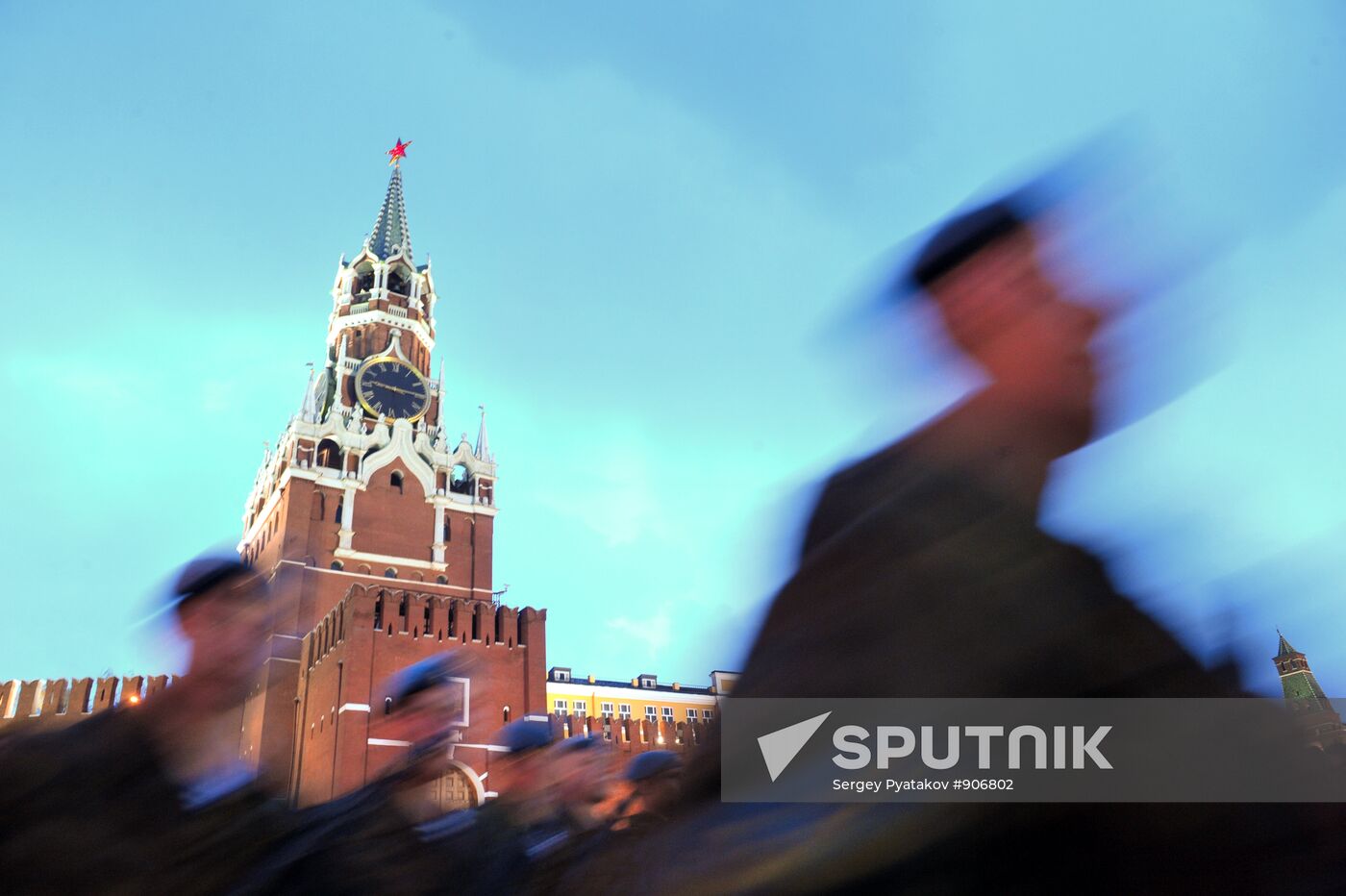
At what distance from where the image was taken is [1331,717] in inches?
73.6

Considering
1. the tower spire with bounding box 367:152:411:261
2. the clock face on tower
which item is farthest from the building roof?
the clock face on tower

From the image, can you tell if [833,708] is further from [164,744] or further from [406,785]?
[164,744]

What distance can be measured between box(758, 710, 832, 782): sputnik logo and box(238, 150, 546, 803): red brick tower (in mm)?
19368

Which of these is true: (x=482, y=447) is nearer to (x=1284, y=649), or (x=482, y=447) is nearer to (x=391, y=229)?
(x=391, y=229)

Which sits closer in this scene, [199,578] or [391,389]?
[199,578]

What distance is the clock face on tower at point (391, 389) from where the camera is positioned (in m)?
36.0

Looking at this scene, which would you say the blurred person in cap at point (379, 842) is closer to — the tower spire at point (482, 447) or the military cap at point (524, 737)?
the military cap at point (524, 737)

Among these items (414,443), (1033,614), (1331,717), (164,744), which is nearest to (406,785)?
(164,744)

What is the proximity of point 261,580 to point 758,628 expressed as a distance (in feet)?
6.63

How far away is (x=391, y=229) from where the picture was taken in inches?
1687

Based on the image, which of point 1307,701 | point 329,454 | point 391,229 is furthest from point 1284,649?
point 391,229

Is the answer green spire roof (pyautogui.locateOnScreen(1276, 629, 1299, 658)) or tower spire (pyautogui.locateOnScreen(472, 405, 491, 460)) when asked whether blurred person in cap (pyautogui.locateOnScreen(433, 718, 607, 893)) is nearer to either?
green spire roof (pyautogui.locateOnScreen(1276, 629, 1299, 658))

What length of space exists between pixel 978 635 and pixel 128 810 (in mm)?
1645

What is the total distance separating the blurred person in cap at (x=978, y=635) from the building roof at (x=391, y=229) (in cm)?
4171
